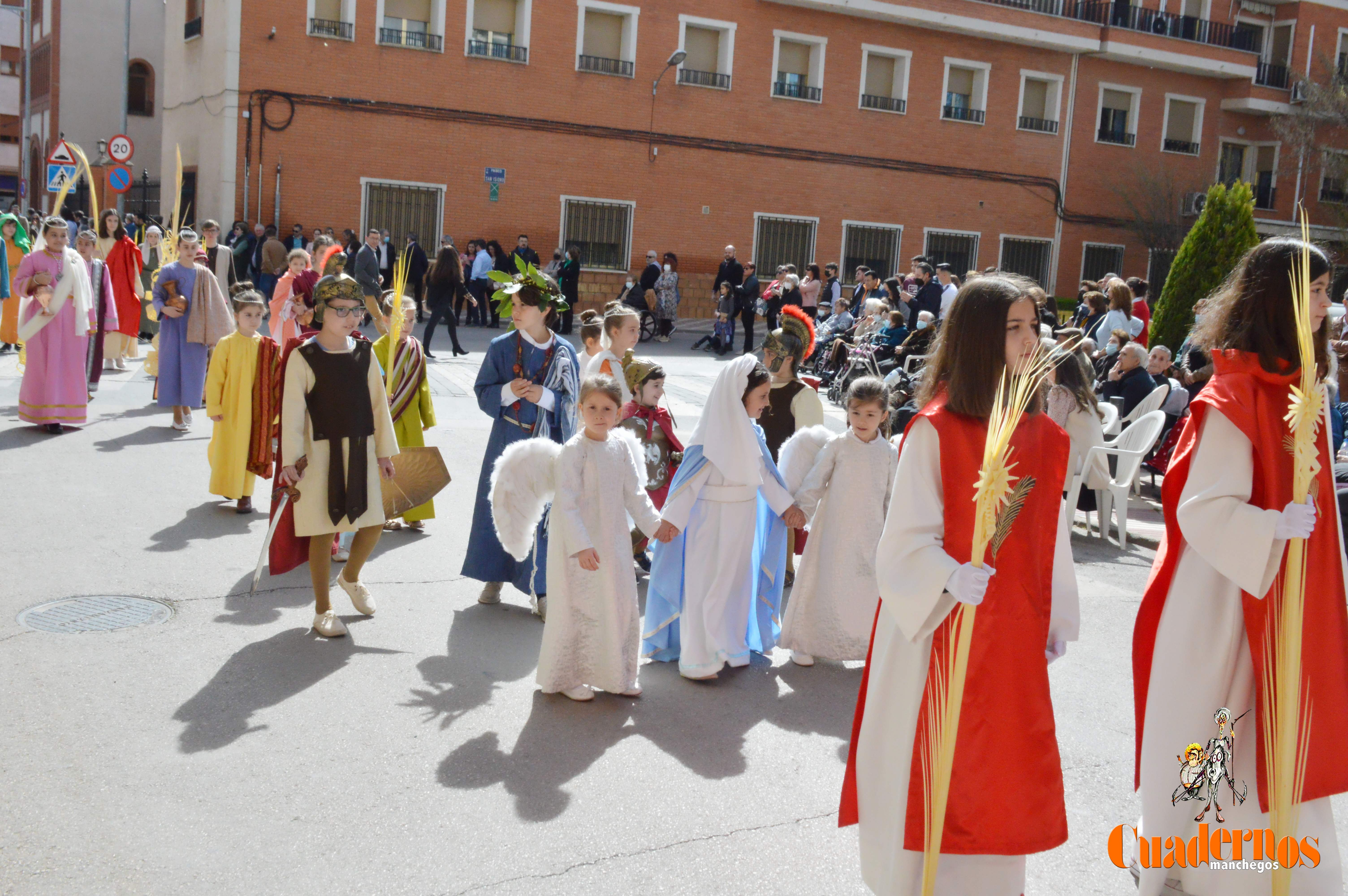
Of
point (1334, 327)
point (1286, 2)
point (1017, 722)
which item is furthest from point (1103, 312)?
point (1286, 2)

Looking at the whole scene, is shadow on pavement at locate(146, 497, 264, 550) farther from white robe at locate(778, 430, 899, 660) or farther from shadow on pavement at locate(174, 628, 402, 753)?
white robe at locate(778, 430, 899, 660)

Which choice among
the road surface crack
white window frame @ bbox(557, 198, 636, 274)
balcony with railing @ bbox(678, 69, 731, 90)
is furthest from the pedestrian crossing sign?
balcony with railing @ bbox(678, 69, 731, 90)

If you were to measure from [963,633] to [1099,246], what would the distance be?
1226 inches

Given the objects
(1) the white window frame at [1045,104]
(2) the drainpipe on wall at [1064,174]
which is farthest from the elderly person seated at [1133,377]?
(2) the drainpipe on wall at [1064,174]

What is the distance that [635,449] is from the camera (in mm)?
5426

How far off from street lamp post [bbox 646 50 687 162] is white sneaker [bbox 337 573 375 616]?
21432mm

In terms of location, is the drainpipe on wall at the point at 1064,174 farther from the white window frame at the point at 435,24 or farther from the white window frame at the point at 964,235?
the white window frame at the point at 435,24

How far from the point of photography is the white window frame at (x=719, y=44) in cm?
2634

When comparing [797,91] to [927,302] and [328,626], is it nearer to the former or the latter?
[927,302]

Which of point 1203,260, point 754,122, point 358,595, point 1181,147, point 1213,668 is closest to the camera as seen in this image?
point 1213,668

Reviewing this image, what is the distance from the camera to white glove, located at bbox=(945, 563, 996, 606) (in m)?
2.91

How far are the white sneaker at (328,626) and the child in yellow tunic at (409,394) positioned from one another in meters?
1.80

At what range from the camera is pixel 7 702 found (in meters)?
4.80

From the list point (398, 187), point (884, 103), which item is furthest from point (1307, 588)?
point (884, 103)
